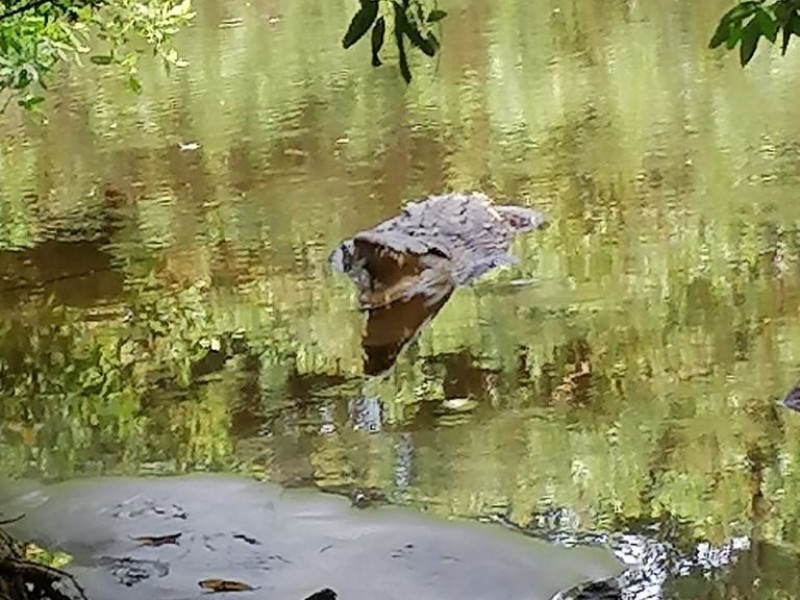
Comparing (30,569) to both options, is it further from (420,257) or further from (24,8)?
(420,257)

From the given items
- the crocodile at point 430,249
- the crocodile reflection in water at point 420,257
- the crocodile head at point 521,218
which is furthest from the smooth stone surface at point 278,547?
the crocodile head at point 521,218

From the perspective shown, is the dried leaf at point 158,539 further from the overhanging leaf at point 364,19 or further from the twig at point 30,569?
the overhanging leaf at point 364,19

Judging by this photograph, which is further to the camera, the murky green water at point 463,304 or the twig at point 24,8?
the murky green water at point 463,304

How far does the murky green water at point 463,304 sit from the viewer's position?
12.5ft

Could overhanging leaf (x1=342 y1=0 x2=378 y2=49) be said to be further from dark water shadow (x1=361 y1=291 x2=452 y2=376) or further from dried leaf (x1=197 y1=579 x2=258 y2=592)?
dark water shadow (x1=361 y1=291 x2=452 y2=376)

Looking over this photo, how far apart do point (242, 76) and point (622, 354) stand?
5.87 metres

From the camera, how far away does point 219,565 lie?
331 cm

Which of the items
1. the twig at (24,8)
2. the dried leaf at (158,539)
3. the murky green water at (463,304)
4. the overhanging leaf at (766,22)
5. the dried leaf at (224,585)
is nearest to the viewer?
the overhanging leaf at (766,22)

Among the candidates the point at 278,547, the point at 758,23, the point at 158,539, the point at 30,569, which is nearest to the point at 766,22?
the point at 758,23

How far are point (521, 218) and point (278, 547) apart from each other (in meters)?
2.87

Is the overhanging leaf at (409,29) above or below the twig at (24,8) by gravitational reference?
below

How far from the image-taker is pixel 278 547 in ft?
11.2

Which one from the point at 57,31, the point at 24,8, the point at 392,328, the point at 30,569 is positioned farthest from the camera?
the point at 392,328

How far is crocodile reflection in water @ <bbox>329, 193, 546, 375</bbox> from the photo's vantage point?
5129 mm
